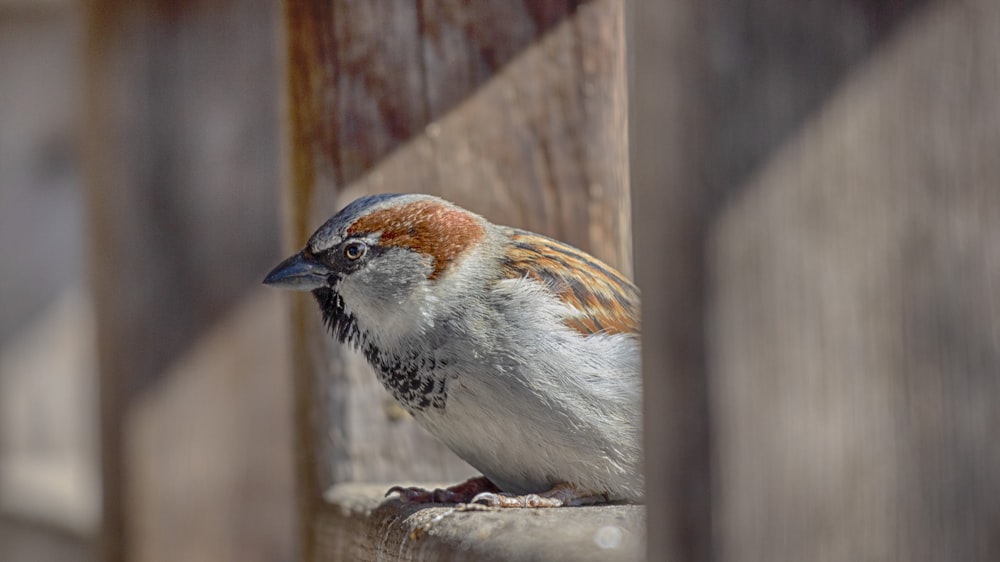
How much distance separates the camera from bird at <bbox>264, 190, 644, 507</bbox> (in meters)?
1.79

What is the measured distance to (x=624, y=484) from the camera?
5.96 ft

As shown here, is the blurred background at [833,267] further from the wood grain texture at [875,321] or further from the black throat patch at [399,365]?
the black throat patch at [399,365]

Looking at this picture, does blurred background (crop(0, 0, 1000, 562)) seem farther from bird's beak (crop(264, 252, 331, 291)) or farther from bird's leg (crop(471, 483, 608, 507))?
bird's beak (crop(264, 252, 331, 291))

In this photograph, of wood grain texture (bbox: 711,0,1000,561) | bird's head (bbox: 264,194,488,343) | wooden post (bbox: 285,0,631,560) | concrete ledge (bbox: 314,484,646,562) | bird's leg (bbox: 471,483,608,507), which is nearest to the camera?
wood grain texture (bbox: 711,0,1000,561)

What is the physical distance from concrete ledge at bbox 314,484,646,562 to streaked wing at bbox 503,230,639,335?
0.95ft

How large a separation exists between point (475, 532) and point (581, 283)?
576 mm

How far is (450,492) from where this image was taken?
6.46 ft

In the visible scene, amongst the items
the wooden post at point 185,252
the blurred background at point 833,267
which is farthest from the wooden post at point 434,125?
the blurred background at point 833,267

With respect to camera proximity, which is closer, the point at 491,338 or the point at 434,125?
the point at 491,338

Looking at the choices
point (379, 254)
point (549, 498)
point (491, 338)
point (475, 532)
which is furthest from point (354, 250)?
point (475, 532)

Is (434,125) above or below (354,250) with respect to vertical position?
above

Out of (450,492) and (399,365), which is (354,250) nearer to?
(399,365)

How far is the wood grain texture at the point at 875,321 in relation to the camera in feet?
2.52

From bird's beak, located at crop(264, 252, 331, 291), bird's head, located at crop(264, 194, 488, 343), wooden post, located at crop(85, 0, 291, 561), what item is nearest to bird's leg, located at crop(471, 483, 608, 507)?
bird's head, located at crop(264, 194, 488, 343)
